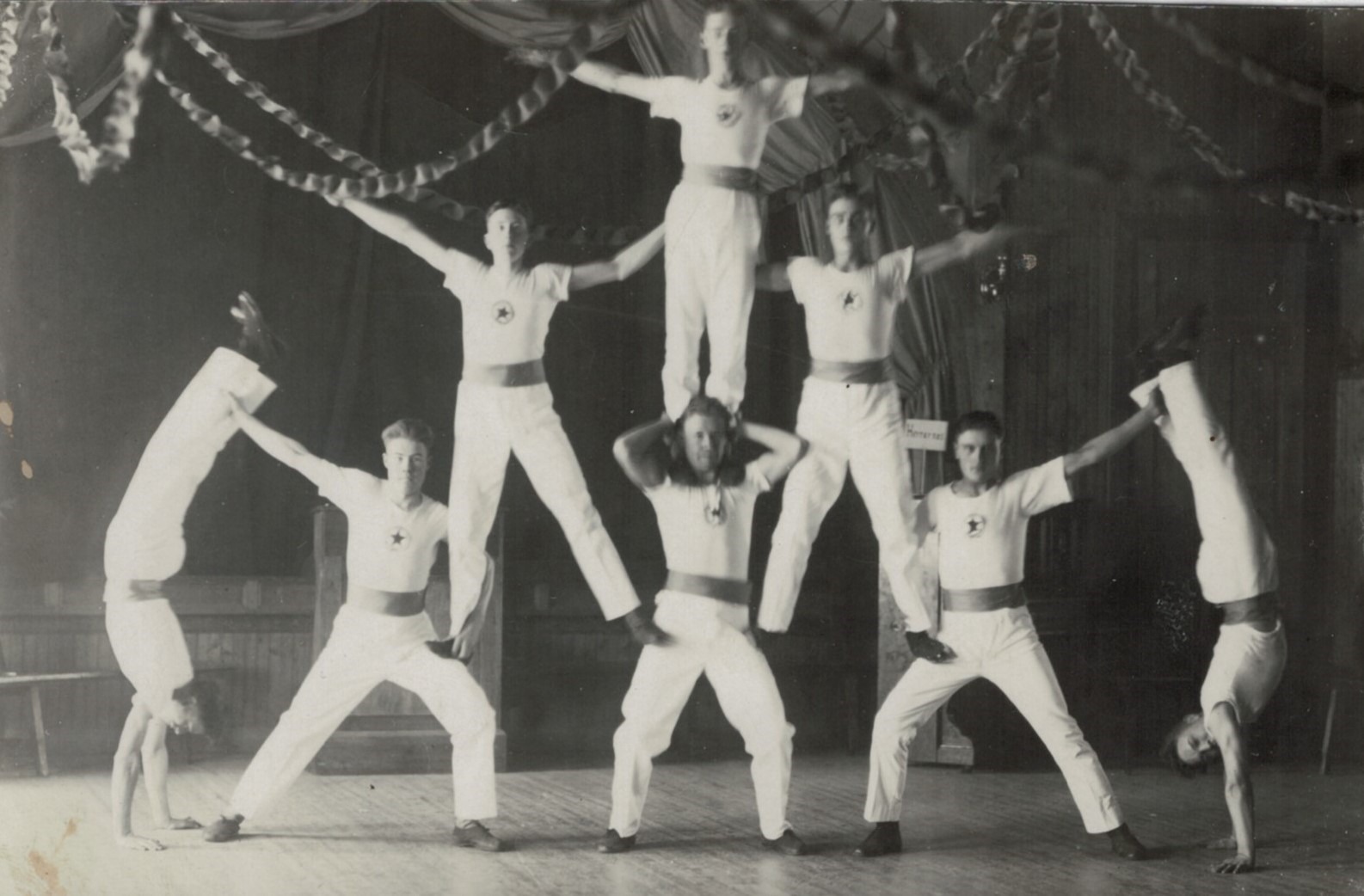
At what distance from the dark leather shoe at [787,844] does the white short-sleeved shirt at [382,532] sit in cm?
161

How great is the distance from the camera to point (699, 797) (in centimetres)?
578

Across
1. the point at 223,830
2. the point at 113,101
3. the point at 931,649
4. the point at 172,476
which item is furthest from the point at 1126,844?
the point at 113,101

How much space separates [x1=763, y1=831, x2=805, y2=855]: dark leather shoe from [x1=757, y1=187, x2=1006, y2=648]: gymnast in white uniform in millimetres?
786

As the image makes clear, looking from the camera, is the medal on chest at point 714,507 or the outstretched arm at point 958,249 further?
the outstretched arm at point 958,249

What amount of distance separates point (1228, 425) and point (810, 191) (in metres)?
1.95

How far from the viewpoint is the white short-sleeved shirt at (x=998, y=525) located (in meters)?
5.46

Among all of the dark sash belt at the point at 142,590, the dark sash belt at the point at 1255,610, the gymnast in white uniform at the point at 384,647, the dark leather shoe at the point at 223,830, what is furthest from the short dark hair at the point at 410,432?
the dark sash belt at the point at 1255,610

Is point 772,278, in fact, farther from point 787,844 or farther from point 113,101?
point 113,101

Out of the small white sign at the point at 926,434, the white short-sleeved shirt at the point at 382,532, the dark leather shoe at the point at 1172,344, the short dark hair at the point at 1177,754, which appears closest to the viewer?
the white short-sleeved shirt at the point at 382,532

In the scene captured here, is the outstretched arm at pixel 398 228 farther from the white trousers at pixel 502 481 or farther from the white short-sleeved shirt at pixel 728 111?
the white short-sleeved shirt at pixel 728 111

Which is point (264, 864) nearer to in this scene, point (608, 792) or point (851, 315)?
point (608, 792)

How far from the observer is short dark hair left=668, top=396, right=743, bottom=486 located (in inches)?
213

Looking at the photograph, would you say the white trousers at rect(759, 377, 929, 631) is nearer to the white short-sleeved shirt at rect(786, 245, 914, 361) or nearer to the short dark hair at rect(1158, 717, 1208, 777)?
the white short-sleeved shirt at rect(786, 245, 914, 361)

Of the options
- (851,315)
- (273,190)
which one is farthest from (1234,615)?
(273,190)
